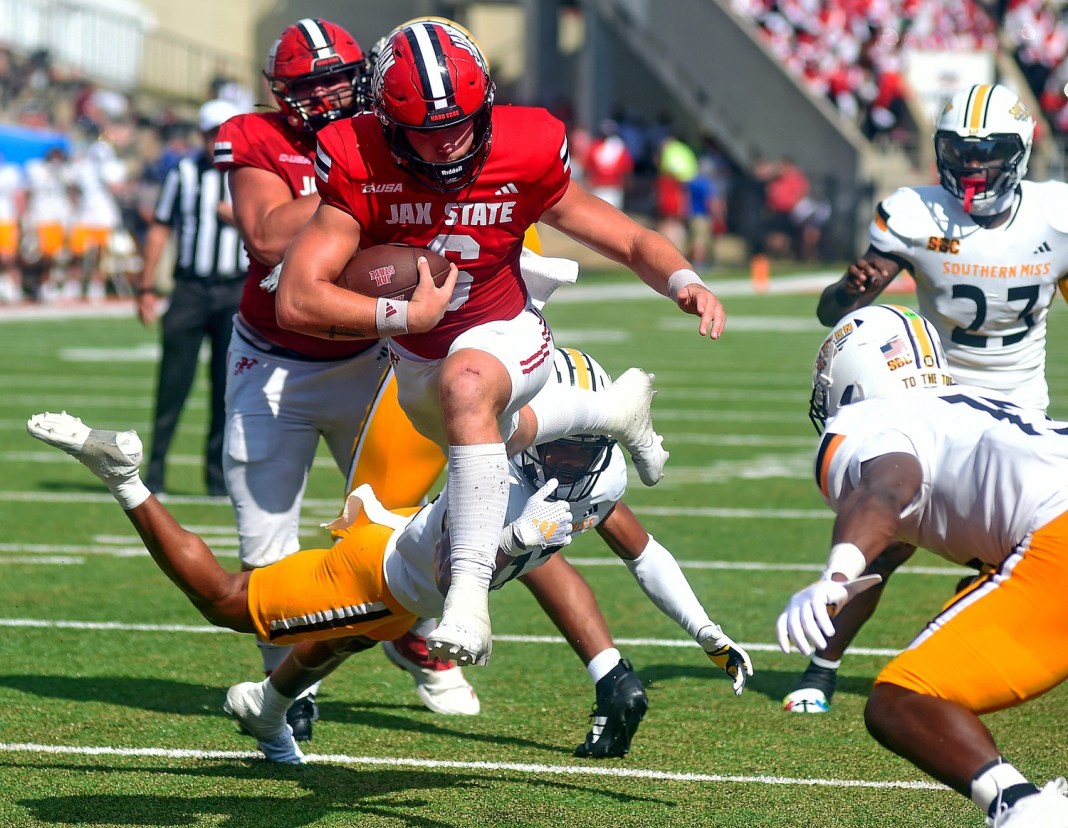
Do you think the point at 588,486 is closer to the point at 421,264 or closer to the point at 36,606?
the point at 421,264

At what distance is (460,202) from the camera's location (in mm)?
4078

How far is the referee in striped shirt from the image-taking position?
332 inches

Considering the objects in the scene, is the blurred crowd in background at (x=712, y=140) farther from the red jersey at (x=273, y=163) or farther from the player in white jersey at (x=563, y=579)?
the player in white jersey at (x=563, y=579)

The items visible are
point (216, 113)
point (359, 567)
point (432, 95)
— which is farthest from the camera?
point (216, 113)

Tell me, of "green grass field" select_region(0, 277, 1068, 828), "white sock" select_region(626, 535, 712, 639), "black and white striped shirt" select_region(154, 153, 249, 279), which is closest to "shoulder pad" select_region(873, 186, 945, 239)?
"green grass field" select_region(0, 277, 1068, 828)

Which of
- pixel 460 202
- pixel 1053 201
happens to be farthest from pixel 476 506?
pixel 1053 201

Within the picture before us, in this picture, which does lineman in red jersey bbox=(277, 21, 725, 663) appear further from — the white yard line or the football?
the white yard line

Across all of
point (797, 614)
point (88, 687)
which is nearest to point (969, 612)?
point (797, 614)

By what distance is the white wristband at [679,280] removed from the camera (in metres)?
4.27

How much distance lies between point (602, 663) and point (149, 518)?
4.42ft

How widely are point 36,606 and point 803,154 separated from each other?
73.5ft

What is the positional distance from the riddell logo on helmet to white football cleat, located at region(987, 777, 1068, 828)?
1879mm

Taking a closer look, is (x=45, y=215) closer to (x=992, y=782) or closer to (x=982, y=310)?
(x=982, y=310)

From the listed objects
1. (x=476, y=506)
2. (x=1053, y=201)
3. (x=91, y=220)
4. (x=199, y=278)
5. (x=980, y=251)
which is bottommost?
(x=91, y=220)
